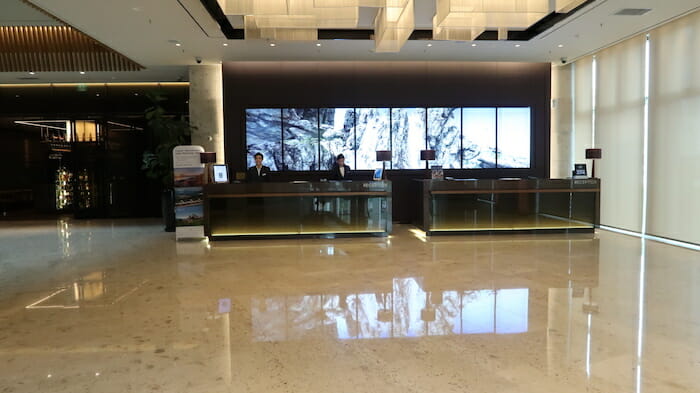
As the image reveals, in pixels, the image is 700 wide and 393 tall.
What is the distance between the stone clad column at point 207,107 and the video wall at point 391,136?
36.6 inches

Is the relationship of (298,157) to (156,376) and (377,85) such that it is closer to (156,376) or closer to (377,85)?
(377,85)

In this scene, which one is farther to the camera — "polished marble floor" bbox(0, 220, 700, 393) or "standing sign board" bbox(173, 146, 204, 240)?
"standing sign board" bbox(173, 146, 204, 240)

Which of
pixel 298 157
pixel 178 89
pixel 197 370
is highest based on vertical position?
pixel 178 89

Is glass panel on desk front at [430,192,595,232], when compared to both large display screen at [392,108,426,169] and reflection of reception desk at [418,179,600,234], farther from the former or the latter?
large display screen at [392,108,426,169]

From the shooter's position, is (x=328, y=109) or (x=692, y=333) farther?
(x=328, y=109)

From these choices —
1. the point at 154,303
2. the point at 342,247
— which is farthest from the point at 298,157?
the point at 154,303

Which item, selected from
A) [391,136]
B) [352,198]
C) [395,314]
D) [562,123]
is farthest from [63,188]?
[562,123]

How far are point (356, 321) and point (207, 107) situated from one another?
29.0 ft

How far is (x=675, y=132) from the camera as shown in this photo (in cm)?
890

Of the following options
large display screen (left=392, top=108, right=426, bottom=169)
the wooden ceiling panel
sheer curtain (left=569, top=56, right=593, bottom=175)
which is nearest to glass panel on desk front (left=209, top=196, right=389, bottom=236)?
large display screen (left=392, top=108, right=426, bottom=169)

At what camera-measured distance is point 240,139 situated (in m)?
11.4

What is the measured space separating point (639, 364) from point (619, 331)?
2.42ft

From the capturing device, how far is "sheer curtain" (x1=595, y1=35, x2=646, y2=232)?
32.4 feet

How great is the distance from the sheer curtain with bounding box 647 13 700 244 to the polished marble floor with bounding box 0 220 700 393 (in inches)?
51.9
